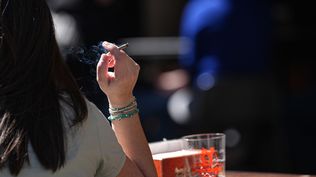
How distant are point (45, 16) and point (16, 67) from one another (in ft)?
0.48

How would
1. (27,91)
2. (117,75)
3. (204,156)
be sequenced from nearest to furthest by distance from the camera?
(27,91)
(117,75)
(204,156)

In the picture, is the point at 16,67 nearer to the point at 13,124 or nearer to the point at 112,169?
the point at 13,124

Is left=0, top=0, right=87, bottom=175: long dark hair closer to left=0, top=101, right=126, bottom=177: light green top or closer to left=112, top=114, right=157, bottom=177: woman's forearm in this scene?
left=0, top=101, right=126, bottom=177: light green top

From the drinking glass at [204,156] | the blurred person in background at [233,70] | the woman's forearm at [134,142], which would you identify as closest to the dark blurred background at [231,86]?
the blurred person in background at [233,70]

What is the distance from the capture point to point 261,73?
5027 millimetres

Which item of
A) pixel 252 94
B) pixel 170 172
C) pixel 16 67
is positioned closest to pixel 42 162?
pixel 16 67

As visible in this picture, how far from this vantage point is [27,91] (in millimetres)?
1993

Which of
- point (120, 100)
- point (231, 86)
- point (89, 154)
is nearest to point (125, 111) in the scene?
point (120, 100)

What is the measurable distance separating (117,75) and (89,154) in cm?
25

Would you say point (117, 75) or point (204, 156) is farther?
point (204, 156)

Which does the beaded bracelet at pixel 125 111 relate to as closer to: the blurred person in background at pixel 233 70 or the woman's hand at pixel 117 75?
the woman's hand at pixel 117 75

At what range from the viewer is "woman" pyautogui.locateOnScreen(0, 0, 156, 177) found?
1.97 metres

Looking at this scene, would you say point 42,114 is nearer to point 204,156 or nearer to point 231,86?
point 204,156

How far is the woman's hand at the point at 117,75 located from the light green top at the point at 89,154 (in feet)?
0.35
